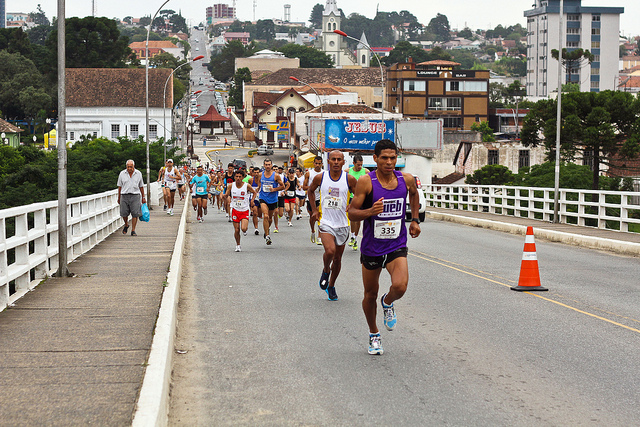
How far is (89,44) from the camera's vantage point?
107 m

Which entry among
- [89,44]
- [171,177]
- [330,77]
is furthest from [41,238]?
[330,77]

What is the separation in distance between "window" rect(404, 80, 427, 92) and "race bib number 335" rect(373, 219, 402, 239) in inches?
4228

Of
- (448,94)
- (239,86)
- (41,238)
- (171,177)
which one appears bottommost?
(41,238)

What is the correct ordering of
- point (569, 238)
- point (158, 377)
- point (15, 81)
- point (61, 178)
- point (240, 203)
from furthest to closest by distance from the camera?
point (15, 81), point (569, 238), point (240, 203), point (61, 178), point (158, 377)

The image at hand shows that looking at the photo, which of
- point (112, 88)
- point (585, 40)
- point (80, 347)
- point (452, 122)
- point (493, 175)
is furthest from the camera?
point (585, 40)

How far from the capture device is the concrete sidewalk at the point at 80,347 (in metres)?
5.50

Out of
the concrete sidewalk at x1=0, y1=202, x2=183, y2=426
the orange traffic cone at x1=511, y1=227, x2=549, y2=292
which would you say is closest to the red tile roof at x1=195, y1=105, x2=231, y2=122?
the concrete sidewalk at x1=0, y1=202, x2=183, y2=426

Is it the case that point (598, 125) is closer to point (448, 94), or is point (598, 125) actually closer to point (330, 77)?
point (448, 94)

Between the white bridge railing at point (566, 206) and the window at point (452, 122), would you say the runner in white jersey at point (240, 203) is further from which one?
the window at point (452, 122)

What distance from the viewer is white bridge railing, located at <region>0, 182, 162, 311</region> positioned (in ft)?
30.2

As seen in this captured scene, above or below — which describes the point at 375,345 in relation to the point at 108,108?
below

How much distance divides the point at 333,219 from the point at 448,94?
10383 centimetres

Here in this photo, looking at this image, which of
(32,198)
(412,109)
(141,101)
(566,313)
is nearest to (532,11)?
(412,109)

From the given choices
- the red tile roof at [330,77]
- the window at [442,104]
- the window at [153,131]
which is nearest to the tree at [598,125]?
the window at [153,131]
